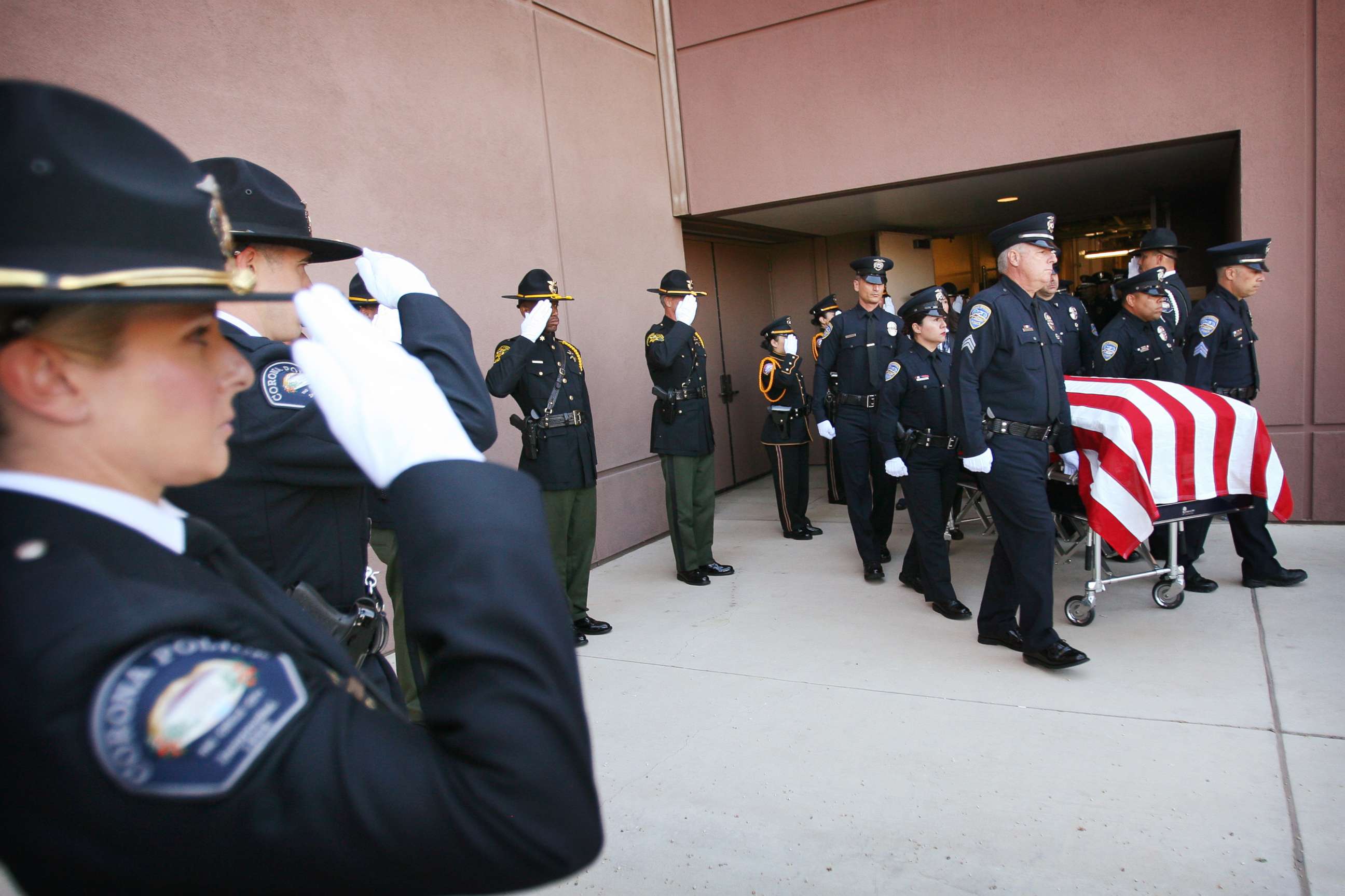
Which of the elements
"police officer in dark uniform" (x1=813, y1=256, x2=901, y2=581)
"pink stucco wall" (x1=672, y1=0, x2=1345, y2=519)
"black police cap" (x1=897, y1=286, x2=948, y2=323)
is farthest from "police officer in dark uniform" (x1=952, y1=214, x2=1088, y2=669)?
"pink stucco wall" (x1=672, y1=0, x2=1345, y2=519)

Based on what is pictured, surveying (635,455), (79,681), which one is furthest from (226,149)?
(79,681)

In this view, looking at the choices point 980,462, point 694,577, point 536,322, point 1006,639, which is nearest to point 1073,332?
point 980,462

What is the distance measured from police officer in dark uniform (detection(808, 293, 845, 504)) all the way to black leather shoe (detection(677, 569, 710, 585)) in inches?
55.3

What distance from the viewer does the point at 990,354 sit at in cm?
352

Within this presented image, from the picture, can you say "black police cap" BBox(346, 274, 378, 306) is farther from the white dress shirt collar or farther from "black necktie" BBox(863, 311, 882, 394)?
"black necktie" BBox(863, 311, 882, 394)

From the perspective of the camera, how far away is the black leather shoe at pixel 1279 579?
405 centimetres

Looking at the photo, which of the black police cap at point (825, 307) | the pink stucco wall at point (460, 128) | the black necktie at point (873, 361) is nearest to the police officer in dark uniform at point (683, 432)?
the pink stucco wall at point (460, 128)

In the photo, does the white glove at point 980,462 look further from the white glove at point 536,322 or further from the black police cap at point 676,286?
the black police cap at point 676,286

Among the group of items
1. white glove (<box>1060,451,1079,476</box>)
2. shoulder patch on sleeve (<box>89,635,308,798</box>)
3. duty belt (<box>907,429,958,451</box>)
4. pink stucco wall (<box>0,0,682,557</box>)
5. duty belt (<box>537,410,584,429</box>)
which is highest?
pink stucco wall (<box>0,0,682,557</box>)

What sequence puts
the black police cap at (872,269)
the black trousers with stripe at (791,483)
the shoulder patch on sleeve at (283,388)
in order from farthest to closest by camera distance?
the black trousers with stripe at (791,483) → the black police cap at (872,269) → the shoulder patch on sleeve at (283,388)

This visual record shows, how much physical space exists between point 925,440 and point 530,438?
2.07 m

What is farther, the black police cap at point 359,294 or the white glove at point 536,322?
the white glove at point 536,322

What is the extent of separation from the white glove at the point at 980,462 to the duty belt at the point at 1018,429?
0.39 ft

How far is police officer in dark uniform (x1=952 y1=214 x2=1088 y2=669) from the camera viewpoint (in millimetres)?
3338
